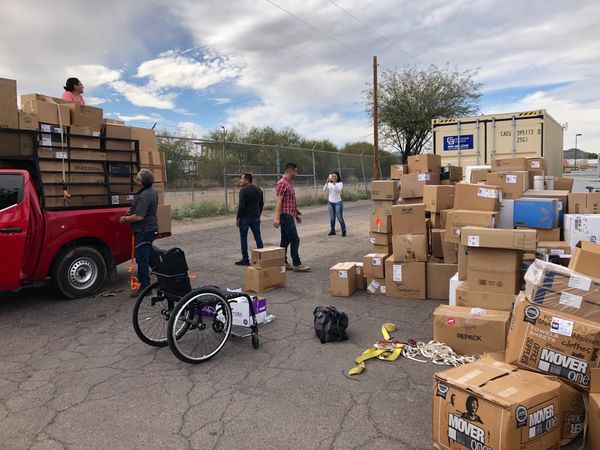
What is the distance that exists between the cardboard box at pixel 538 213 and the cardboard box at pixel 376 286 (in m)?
1.89

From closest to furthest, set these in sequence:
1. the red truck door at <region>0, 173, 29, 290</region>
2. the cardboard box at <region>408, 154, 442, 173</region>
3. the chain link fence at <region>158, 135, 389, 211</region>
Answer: the red truck door at <region>0, 173, 29, 290</region> → the cardboard box at <region>408, 154, 442, 173</region> → the chain link fence at <region>158, 135, 389, 211</region>

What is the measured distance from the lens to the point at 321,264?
27.9 feet

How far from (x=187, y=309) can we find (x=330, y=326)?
143cm

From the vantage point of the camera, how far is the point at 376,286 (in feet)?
20.8

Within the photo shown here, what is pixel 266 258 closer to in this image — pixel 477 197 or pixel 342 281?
pixel 342 281

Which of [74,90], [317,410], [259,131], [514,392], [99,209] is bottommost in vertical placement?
[317,410]

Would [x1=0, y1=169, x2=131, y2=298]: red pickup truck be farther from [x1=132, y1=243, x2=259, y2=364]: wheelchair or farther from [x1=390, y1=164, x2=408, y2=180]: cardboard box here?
[x1=390, y1=164, x2=408, y2=180]: cardboard box

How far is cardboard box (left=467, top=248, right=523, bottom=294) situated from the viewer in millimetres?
4535

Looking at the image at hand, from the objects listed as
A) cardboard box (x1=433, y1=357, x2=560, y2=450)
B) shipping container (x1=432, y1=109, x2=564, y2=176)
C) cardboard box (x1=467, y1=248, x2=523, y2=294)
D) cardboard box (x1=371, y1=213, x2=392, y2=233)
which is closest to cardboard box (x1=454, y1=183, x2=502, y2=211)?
cardboard box (x1=467, y1=248, x2=523, y2=294)

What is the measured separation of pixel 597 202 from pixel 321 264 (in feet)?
14.9

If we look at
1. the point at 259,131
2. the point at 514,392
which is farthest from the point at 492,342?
the point at 259,131

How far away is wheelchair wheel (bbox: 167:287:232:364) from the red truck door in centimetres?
227

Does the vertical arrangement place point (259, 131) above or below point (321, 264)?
above

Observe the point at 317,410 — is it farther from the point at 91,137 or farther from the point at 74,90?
the point at 74,90
